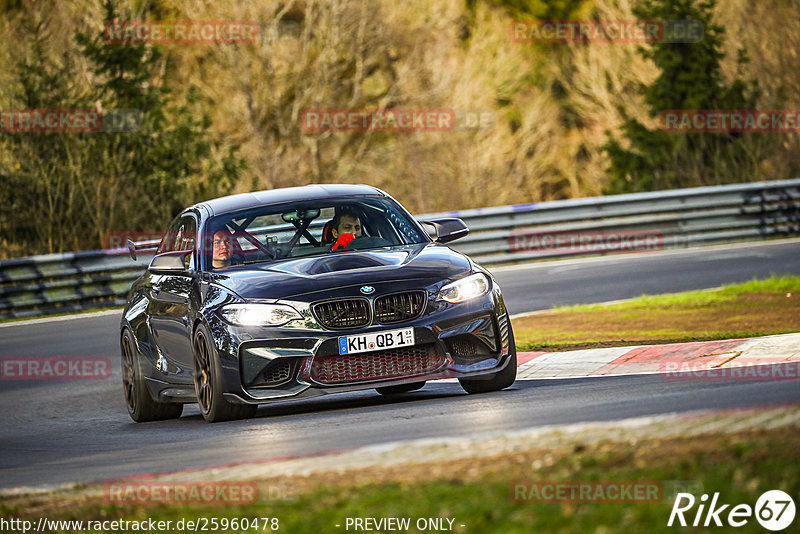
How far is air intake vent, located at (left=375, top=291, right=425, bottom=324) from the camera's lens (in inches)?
370

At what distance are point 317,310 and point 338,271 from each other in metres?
0.43

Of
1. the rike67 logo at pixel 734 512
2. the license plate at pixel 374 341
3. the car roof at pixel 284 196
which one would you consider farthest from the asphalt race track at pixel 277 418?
the rike67 logo at pixel 734 512

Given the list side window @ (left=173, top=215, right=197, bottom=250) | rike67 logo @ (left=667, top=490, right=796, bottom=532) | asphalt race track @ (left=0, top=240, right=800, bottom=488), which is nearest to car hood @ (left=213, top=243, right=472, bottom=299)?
asphalt race track @ (left=0, top=240, right=800, bottom=488)

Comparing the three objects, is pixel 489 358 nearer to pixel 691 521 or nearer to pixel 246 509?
pixel 246 509

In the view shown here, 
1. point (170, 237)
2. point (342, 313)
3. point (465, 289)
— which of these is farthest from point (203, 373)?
point (170, 237)

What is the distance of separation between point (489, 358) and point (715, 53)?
77.7 feet

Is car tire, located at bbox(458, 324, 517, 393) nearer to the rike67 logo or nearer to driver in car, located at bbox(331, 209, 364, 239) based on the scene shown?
driver in car, located at bbox(331, 209, 364, 239)

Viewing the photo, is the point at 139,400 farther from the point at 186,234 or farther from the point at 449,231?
the point at 449,231

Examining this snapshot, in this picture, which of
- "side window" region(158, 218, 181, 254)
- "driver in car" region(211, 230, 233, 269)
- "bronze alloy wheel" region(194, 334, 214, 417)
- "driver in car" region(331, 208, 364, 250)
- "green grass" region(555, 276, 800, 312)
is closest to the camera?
"bronze alloy wheel" region(194, 334, 214, 417)

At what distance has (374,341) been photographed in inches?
367

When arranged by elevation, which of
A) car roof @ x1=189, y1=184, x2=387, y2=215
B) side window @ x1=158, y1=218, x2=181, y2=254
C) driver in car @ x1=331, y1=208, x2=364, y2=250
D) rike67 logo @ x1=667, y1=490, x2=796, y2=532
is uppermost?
rike67 logo @ x1=667, y1=490, x2=796, y2=532

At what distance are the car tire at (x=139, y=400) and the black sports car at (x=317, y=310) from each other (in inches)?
8.7

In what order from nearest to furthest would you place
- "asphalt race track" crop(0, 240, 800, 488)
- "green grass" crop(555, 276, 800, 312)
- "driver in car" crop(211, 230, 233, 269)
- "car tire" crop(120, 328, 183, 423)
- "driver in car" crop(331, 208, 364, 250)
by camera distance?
"asphalt race track" crop(0, 240, 800, 488) → "driver in car" crop(211, 230, 233, 269) → "driver in car" crop(331, 208, 364, 250) → "car tire" crop(120, 328, 183, 423) → "green grass" crop(555, 276, 800, 312)

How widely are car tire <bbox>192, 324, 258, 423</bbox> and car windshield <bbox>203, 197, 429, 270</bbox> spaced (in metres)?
0.75
